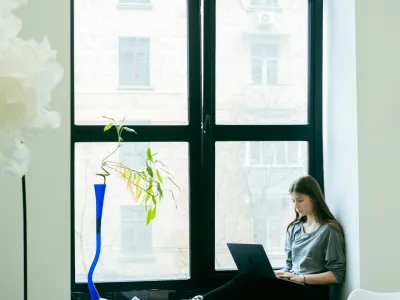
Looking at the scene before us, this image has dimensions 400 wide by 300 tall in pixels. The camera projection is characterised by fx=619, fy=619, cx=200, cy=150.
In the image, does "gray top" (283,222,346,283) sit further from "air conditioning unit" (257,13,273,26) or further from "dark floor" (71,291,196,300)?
"air conditioning unit" (257,13,273,26)

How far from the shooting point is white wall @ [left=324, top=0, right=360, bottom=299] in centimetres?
366

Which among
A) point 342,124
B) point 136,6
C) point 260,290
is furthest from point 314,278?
point 136,6

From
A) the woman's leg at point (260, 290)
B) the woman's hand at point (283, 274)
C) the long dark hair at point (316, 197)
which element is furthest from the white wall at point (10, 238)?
the long dark hair at point (316, 197)

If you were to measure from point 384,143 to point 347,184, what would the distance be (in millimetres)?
334

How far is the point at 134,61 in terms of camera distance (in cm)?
395

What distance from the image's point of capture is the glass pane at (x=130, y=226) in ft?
12.6

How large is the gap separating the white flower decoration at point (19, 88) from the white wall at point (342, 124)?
3106 mm

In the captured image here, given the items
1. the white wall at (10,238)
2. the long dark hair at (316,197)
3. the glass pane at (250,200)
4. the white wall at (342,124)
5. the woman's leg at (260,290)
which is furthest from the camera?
the glass pane at (250,200)

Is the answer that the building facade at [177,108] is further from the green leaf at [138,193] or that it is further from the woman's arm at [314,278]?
the woman's arm at [314,278]

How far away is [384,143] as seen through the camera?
11.9ft

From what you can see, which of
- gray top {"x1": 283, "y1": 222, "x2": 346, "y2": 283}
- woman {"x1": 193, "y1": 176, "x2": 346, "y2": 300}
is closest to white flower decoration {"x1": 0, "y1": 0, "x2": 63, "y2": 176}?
woman {"x1": 193, "y1": 176, "x2": 346, "y2": 300}

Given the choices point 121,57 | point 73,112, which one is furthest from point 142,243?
point 121,57

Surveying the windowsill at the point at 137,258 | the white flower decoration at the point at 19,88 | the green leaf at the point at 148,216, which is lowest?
the windowsill at the point at 137,258

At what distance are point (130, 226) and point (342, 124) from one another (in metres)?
1.47
